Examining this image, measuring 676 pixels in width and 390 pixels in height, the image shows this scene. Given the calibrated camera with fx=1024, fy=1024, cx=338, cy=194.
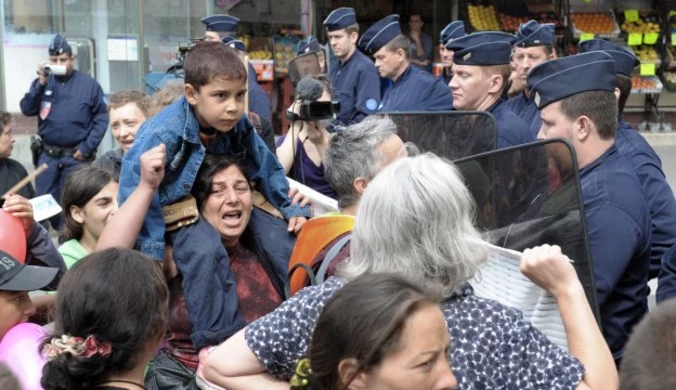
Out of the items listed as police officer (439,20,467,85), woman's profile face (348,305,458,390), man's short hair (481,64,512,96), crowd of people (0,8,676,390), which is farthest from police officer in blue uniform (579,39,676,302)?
police officer (439,20,467,85)

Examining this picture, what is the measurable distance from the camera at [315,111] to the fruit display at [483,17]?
9261 mm

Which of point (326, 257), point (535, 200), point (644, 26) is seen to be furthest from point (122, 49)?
point (535, 200)

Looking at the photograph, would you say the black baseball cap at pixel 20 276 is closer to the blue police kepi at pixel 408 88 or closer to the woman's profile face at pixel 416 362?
the woman's profile face at pixel 416 362

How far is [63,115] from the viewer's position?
29.4ft

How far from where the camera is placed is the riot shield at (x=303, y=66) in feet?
21.2

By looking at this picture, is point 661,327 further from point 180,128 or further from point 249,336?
point 180,128

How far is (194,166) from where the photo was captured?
3.24 meters

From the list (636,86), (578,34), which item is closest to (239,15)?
(578,34)

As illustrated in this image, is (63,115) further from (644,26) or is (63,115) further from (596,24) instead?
(644,26)

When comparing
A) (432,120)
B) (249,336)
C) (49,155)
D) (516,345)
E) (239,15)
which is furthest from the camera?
(239,15)

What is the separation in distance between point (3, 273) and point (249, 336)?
995mm

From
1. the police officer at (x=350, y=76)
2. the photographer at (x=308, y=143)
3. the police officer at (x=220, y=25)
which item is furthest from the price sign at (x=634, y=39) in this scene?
the photographer at (x=308, y=143)

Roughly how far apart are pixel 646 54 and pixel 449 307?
12565 millimetres

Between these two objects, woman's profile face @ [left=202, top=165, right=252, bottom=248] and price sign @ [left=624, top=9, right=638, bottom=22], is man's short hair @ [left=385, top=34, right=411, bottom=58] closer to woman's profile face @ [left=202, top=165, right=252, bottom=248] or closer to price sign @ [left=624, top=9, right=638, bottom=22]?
woman's profile face @ [left=202, top=165, right=252, bottom=248]
